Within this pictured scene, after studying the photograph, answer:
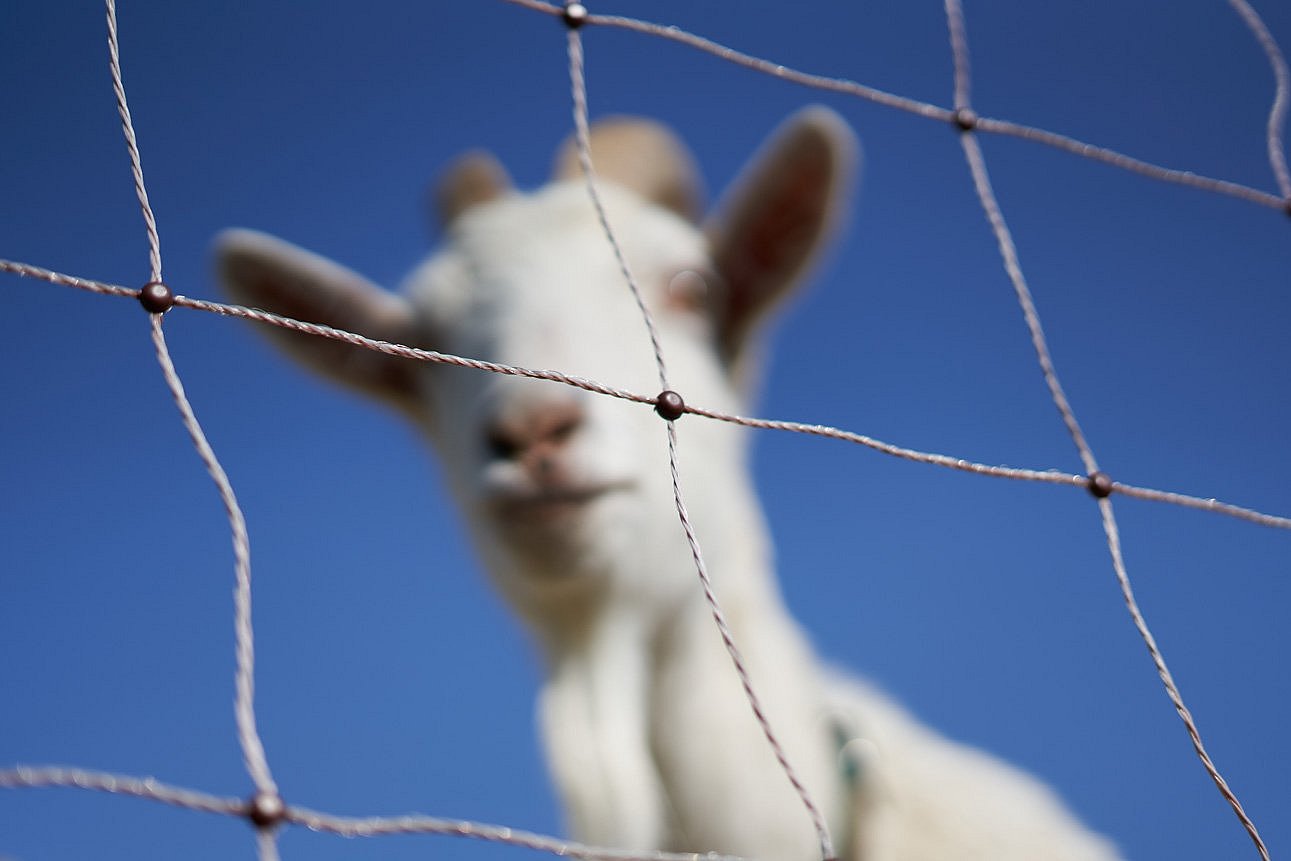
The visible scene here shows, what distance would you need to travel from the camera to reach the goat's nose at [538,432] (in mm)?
1404

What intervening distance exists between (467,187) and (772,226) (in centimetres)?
58

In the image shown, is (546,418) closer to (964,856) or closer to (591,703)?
(591,703)

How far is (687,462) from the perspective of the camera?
1.64 meters

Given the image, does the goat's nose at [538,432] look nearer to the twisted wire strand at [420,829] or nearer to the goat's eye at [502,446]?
the goat's eye at [502,446]

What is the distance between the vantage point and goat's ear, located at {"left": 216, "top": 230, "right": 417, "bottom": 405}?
1872 millimetres

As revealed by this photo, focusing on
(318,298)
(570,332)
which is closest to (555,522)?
(570,332)

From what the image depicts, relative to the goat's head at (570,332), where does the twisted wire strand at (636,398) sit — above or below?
below

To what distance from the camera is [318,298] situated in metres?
1.93

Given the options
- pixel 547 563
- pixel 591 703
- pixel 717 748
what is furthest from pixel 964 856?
pixel 547 563

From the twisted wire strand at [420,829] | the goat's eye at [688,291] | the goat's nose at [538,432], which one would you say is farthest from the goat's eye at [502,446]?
the twisted wire strand at [420,829]

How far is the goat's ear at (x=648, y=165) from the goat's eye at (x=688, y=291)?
0.42 meters

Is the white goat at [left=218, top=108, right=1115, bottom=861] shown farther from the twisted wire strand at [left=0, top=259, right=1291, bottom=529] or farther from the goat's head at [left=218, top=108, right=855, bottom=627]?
the twisted wire strand at [left=0, top=259, right=1291, bottom=529]

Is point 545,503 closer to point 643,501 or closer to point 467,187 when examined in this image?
point 643,501

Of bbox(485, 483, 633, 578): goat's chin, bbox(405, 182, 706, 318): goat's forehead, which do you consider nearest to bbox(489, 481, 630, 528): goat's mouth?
bbox(485, 483, 633, 578): goat's chin
